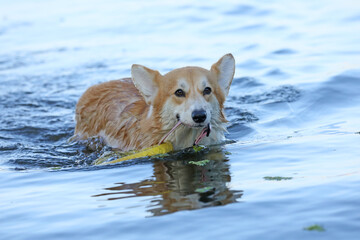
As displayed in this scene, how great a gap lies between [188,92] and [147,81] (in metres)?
0.66

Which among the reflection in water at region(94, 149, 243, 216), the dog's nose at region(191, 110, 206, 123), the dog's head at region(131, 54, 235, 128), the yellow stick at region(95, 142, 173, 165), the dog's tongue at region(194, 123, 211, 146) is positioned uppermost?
the dog's head at region(131, 54, 235, 128)

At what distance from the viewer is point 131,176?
576 centimetres

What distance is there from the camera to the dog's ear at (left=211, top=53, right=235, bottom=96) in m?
6.66

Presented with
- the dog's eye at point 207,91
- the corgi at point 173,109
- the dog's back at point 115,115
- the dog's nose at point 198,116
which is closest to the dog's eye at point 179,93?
the corgi at point 173,109

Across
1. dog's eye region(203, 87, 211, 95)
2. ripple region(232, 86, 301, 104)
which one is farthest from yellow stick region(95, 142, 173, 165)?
ripple region(232, 86, 301, 104)

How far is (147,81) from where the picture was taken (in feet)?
21.7

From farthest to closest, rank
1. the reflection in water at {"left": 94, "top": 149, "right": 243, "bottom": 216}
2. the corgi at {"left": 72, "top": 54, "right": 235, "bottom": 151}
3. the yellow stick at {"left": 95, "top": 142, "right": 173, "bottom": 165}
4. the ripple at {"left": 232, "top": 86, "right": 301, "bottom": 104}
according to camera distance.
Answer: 1. the ripple at {"left": 232, "top": 86, "right": 301, "bottom": 104}
2. the yellow stick at {"left": 95, "top": 142, "right": 173, "bottom": 165}
3. the corgi at {"left": 72, "top": 54, "right": 235, "bottom": 151}
4. the reflection in water at {"left": 94, "top": 149, "right": 243, "bottom": 216}

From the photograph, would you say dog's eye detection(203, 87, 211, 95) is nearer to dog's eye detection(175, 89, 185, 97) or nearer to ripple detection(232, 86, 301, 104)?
dog's eye detection(175, 89, 185, 97)

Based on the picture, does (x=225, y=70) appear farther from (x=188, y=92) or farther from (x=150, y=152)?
(x=150, y=152)

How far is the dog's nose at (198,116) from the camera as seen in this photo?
5816 mm

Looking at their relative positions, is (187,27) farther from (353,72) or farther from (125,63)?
(353,72)

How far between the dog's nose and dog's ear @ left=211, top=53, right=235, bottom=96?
0.93 metres

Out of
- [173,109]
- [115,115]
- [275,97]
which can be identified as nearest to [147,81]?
[173,109]

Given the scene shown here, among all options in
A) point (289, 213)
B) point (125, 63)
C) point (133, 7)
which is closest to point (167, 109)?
point (289, 213)
